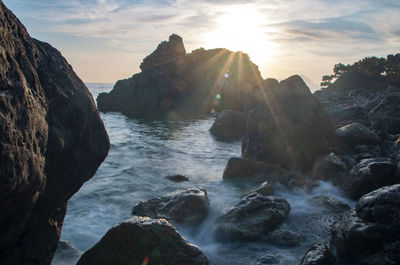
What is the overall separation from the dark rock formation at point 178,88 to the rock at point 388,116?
36.6 meters

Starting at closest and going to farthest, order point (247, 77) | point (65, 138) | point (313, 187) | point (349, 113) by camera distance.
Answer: point (65, 138), point (313, 187), point (349, 113), point (247, 77)

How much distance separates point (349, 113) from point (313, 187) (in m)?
12.8

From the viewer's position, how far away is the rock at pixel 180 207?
7.28 meters

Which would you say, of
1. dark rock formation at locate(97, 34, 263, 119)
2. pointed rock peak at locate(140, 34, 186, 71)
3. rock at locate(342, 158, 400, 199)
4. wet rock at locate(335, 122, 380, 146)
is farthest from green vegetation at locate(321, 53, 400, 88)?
rock at locate(342, 158, 400, 199)

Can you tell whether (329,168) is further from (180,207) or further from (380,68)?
(380,68)

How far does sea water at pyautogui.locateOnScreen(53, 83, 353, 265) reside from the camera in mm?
5993

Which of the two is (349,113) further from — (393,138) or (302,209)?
(302,209)

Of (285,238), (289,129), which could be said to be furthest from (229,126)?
(285,238)

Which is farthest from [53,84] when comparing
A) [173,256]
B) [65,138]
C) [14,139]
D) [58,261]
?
[58,261]

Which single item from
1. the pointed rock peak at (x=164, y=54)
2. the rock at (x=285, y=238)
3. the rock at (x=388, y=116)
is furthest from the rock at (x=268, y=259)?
the pointed rock peak at (x=164, y=54)

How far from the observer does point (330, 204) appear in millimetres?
7602

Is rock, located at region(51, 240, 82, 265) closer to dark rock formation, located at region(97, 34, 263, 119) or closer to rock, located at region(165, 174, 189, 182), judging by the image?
rock, located at region(165, 174, 189, 182)

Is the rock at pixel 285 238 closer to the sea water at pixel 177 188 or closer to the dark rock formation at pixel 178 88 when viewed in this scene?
the sea water at pixel 177 188

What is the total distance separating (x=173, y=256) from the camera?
4.41 meters
